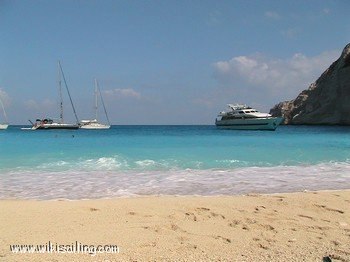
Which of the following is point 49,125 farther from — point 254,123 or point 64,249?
point 64,249

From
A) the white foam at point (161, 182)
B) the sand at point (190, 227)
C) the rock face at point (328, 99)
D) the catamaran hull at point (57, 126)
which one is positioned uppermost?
the rock face at point (328, 99)

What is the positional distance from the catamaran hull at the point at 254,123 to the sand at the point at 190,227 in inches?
2263

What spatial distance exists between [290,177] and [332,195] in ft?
11.1

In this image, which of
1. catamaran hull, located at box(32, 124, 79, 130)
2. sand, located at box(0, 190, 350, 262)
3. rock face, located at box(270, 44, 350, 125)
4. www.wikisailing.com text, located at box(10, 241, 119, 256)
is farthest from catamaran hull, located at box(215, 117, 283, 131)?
www.wikisailing.com text, located at box(10, 241, 119, 256)

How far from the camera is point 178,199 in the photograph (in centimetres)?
700

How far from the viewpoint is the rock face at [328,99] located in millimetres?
86562

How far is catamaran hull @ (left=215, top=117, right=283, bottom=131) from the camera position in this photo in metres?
62.8

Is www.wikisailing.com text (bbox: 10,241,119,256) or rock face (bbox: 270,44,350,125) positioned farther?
rock face (bbox: 270,44,350,125)

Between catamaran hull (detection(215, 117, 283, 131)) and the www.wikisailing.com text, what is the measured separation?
6119 cm

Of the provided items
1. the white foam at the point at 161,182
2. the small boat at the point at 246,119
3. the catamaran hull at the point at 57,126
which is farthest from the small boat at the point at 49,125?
the white foam at the point at 161,182

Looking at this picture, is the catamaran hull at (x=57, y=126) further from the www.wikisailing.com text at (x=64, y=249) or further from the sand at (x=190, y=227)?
the www.wikisailing.com text at (x=64, y=249)

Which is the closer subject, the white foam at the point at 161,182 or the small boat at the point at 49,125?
the white foam at the point at 161,182

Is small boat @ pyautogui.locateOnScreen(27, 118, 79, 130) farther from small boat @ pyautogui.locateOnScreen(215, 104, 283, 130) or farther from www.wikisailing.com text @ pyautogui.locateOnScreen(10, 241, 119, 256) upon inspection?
www.wikisailing.com text @ pyautogui.locateOnScreen(10, 241, 119, 256)

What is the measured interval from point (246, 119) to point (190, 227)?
64.5 metres
